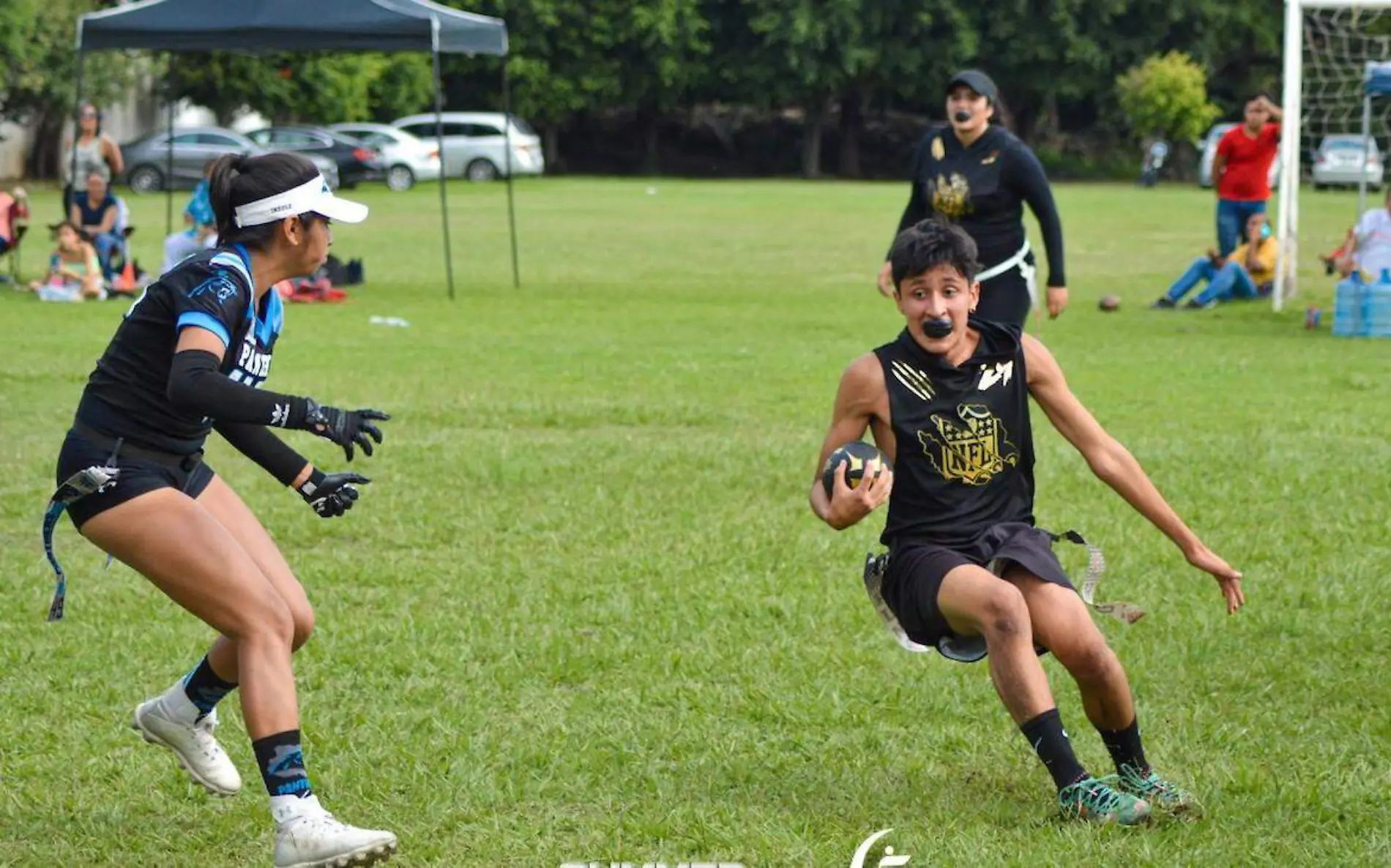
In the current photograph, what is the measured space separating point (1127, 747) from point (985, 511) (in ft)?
2.37

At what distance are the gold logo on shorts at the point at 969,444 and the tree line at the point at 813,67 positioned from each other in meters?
53.4

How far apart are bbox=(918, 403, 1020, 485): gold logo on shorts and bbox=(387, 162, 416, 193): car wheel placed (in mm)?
44302

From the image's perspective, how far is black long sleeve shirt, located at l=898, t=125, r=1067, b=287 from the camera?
1004cm

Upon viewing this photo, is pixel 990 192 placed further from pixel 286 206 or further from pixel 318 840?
pixel 318 840

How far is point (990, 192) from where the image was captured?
10.0 metres

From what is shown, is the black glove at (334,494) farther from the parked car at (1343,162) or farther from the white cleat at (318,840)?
the parked car at (1343,162)

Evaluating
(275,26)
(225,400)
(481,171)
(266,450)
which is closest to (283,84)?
(481,171)

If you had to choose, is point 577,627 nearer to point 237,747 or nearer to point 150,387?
point 237,747

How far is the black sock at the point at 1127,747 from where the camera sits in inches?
206

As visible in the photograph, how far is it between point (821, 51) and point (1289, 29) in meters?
43.6

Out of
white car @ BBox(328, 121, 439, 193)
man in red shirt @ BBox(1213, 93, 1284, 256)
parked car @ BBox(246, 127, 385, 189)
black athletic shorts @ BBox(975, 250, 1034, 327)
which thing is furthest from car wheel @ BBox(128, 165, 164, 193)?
black athletic shorts @ BBox(975, 250, 1034, 327)

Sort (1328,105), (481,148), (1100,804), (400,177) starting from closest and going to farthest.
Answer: (1100,804), (1328,105), (400,177), (481,148)

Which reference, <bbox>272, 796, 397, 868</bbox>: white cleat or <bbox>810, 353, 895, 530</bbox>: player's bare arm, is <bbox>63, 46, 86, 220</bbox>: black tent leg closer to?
<bbox>810, 353, 895, 530</bbox>: player's bare arm

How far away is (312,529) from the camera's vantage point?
923cm
